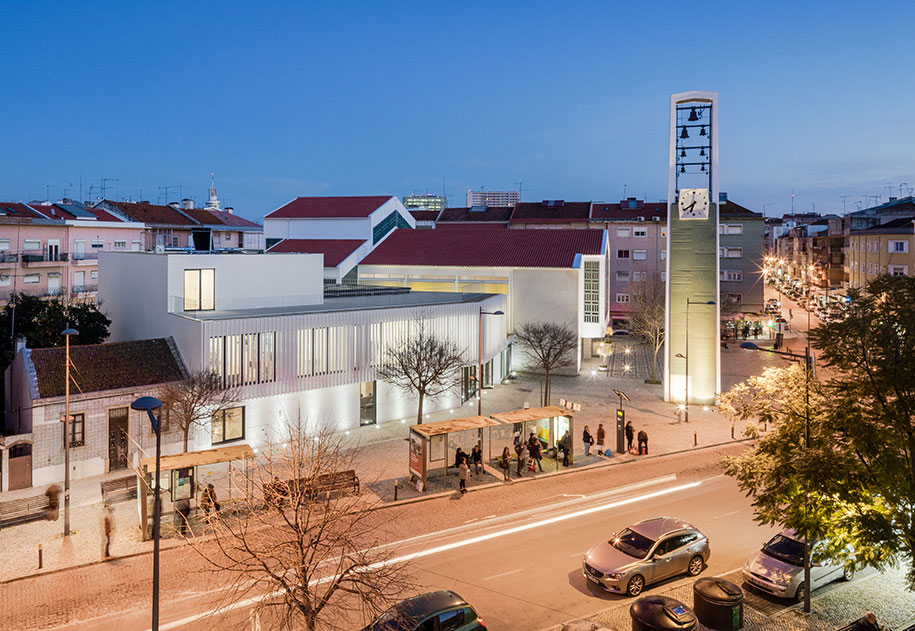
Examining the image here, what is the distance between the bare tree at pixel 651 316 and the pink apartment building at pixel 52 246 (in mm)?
45533

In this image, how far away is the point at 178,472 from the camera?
20297mm

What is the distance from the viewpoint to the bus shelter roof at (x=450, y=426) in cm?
2297

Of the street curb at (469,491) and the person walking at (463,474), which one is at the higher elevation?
the person walking at (463,474)

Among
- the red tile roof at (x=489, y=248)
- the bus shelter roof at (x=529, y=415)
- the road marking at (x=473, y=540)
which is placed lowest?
the road marking at (x=473, y=540)

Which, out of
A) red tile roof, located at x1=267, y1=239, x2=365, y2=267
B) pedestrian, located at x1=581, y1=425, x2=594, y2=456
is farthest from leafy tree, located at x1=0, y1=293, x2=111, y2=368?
pedestrian, located at x1=581, y1=425, x2=594, y2=456

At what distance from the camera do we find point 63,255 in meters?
51.6

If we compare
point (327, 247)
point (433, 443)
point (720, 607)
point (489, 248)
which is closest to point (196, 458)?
point (433, 443)

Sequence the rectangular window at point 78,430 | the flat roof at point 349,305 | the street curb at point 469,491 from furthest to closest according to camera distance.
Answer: the flat roof at point 349,305 → the rectangular window at point 78,430 → the street curb at point 469,491

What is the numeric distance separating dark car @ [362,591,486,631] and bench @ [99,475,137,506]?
1344 cm

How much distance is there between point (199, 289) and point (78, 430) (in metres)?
9.16

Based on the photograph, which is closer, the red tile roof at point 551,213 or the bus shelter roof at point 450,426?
the bus shelter roof at point 450,426

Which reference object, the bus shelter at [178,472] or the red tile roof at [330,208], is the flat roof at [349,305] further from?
the red tile roof at [330,208]

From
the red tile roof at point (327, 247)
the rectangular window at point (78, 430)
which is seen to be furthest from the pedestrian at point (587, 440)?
the red tile roof at point (327, 247)

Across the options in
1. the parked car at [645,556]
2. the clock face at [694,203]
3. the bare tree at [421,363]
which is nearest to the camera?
the parked car at [645,556]
